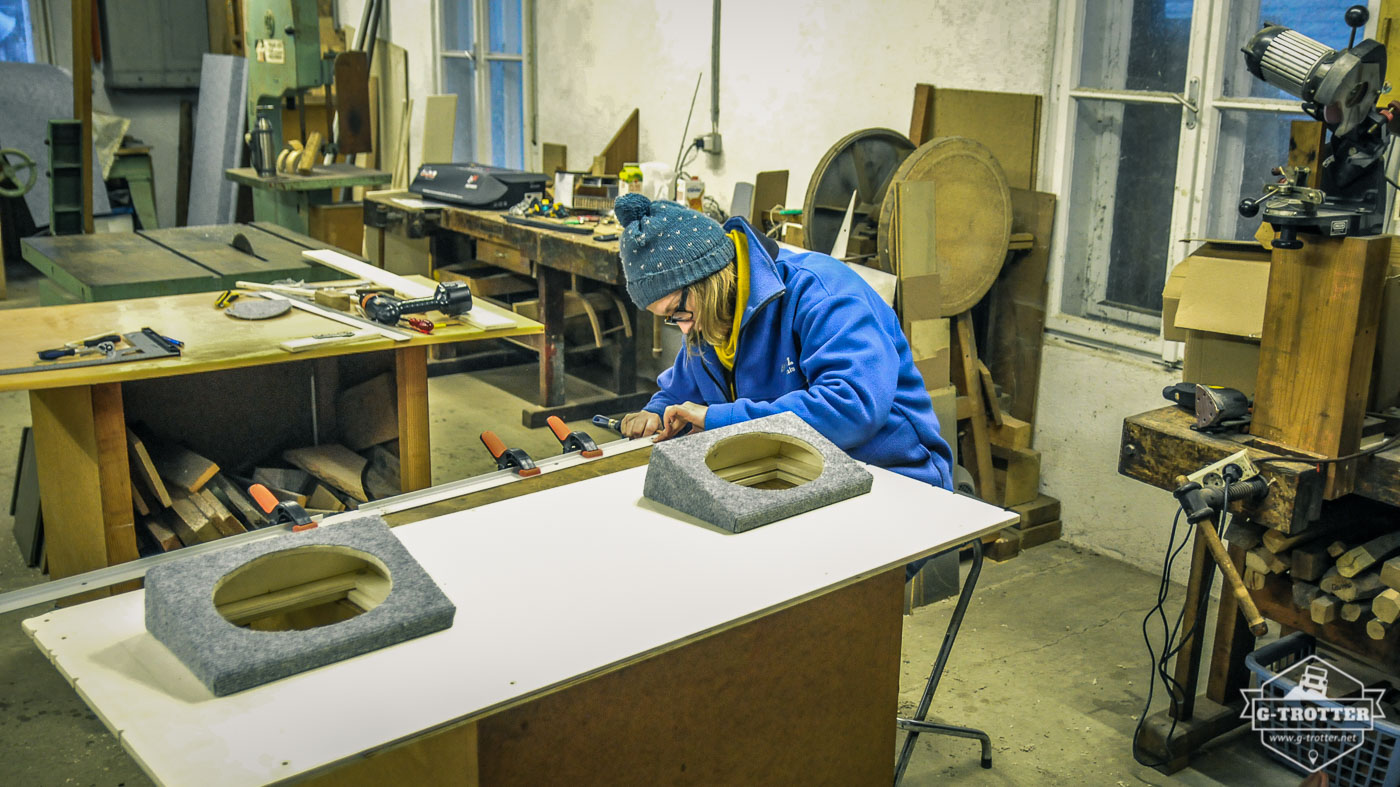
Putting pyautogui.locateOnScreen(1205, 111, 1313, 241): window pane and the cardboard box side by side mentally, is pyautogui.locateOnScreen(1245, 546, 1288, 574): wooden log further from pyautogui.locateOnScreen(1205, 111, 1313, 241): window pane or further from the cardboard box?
pyautogui.locateOnScreen(1205, 111, 1313, 241): window pane

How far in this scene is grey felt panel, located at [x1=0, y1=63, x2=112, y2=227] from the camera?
21.7 ft

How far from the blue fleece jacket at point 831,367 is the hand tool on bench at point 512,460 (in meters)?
0.34

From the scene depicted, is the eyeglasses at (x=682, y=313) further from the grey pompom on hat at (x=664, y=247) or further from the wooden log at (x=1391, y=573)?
the wooden log at (x=1391, y=573)

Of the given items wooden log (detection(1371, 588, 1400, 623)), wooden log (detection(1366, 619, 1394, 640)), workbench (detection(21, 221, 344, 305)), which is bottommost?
wooden log (detection(1366, 619, 1394, 640))

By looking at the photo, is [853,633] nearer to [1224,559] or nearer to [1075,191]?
[1224,559]

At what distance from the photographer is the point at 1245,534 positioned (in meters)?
2.19

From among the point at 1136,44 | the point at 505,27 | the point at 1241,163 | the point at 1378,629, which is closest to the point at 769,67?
the point at 1136,44

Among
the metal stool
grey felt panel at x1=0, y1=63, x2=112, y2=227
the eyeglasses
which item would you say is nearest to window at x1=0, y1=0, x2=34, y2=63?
grey felt panel at x1=0, y1=63, x2=112, y2=227

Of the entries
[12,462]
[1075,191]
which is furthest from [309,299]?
[1075,191]

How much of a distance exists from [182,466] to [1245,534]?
7.96 feet

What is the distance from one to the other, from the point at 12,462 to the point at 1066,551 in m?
3.60

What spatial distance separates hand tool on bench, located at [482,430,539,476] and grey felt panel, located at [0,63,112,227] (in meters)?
5.81

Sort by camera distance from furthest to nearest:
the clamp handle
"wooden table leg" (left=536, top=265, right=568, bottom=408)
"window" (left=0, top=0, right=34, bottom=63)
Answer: "window" (left=0, top=0, right=34, bottom=63) < "wooden table leg" (left=536, top=265, right=568, bottom=408) < the clamp handle

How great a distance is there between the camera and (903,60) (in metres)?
3.73
